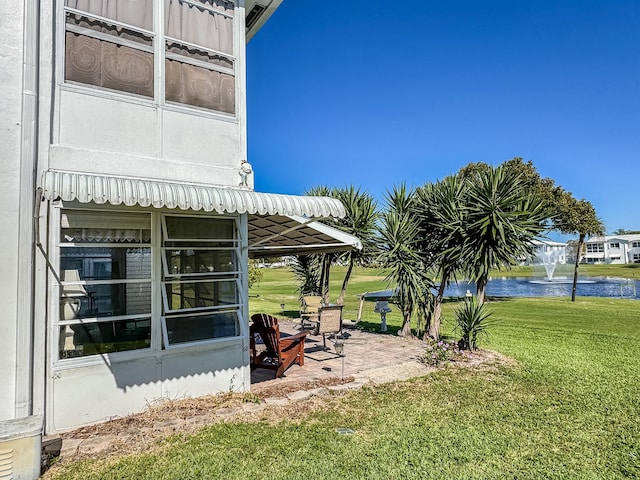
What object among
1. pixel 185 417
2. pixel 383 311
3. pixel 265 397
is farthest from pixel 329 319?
pixel 185 417

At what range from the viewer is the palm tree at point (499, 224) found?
588 inches

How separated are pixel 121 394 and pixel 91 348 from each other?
1.11 m

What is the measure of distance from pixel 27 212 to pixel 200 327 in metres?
4.15

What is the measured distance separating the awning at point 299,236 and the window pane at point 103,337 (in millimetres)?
4026

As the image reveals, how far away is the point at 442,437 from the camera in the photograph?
7133 mm

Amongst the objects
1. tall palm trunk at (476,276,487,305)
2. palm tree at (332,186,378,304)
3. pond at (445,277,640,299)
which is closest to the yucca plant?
tall palm trunk at (476,276,487,305)

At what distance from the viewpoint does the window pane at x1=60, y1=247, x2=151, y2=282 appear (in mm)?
7848

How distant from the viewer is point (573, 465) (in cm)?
616

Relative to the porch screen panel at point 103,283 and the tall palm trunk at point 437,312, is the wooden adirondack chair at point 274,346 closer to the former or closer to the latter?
the porch screen panel at point 103,283

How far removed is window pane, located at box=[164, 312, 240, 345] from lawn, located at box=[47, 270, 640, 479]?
2.28 m

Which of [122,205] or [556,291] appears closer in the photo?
[122,205]

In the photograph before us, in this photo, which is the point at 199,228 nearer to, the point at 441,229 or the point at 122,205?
the point at 122,205

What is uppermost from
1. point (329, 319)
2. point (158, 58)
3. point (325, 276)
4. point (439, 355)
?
point (158, 58)

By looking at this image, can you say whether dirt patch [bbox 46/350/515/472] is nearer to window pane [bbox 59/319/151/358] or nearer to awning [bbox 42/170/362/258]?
window pane [bbox 59/319/151/358]
